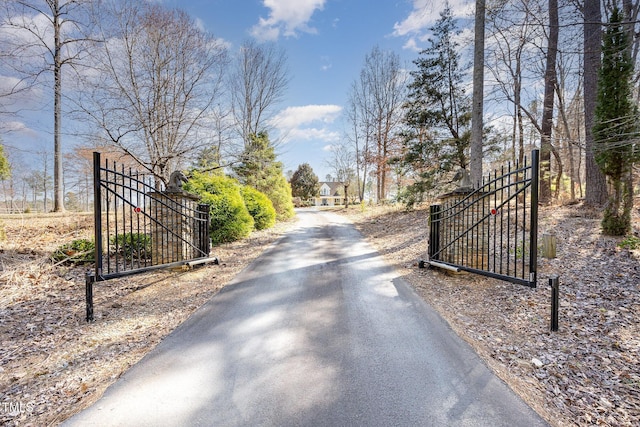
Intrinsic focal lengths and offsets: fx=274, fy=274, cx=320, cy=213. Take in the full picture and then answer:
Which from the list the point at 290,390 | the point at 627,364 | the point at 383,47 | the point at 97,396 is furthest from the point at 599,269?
the point at 383,47

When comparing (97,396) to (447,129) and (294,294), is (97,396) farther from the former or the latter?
(447,129)

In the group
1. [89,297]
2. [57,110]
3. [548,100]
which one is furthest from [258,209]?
[548,100]

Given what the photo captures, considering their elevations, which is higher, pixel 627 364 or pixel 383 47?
pixel 383 47

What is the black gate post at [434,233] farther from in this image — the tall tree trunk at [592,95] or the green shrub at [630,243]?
the tall tree trunk at [592,95]

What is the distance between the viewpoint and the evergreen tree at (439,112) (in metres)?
11.6

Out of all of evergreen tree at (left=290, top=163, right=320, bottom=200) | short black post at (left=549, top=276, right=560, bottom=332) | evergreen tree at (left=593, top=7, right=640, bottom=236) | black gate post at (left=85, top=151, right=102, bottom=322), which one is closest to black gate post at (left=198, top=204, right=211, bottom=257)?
black gate post at (left=85, top=151, right=102, bottom=322)

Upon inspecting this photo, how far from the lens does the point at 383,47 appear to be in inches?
738

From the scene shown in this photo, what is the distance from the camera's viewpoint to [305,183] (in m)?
38.0

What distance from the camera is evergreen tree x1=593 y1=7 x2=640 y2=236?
5.27 metres

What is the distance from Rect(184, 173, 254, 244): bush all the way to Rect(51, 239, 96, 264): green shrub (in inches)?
103

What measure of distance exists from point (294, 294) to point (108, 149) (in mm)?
6668

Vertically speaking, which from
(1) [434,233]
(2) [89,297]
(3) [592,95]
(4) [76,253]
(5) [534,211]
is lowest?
(2) [89,297]

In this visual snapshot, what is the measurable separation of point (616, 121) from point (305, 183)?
110ft

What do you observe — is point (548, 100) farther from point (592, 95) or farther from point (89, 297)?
point (89, 297)
